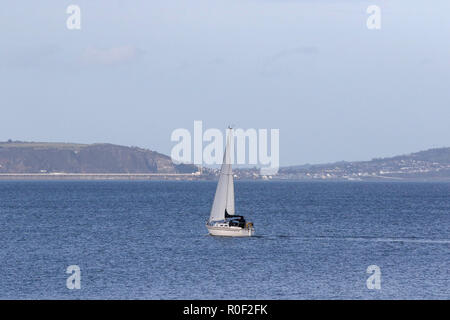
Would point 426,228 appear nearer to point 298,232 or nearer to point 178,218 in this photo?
point 298,232

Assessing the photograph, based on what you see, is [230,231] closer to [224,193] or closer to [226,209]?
[226,209]

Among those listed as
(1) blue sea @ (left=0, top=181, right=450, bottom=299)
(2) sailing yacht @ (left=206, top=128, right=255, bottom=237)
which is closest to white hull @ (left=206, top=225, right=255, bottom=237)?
(2) sailing yacht @ (left=206, top=128, right=255, bottom=237)

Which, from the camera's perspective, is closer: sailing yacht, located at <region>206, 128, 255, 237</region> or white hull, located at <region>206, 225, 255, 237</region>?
white hull, located at <region>206, 225, 255, 237</region>

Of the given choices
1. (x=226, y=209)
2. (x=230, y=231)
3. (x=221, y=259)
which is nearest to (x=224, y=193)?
(x=226, y=209)

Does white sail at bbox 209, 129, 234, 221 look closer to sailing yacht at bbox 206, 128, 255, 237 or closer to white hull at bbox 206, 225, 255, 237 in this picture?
sailing yacht at bbox 206, 128, 255, 237

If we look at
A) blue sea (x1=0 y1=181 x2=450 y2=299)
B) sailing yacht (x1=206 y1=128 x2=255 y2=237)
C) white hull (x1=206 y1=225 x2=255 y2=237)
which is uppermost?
sailing yacht (x1=206 y1=128 x2=255 y2=237)

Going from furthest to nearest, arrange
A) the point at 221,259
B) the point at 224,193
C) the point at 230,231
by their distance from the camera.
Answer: the point at 224,193
the point at 230,231
the point at 221,259

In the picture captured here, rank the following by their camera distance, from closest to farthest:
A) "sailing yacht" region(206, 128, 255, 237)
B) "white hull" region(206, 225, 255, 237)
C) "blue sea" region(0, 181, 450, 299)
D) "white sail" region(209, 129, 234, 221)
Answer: "blue sea" region(0, 181, 450, 299)
"white hull" region(206, 225, 255, 237)
"sailing yacht" region(206, 128, 255, 237)
"white sail" region(209, 129, 234, 221)

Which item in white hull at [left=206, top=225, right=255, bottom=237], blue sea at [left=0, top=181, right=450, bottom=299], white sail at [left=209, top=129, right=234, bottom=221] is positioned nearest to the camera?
blue sea at [left=0, top=181, right=450, bottom=299]

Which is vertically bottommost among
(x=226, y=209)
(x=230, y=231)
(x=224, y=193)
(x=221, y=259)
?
(x=221, y=259)

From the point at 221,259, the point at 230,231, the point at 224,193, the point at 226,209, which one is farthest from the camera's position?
the point at 226,209
